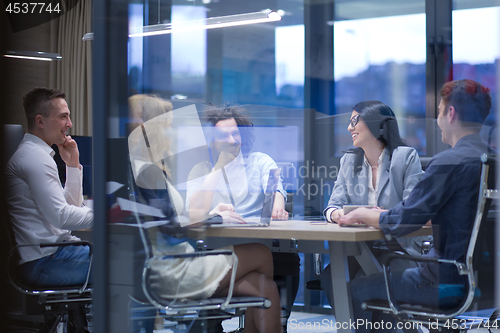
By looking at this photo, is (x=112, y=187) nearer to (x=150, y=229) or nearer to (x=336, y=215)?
(x=150, y=229)

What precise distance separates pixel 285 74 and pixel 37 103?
154 cm

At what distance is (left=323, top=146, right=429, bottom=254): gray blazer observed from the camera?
2122 mm

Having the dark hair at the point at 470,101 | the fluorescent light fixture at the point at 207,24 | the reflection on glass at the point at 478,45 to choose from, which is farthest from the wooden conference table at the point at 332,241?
the fluorescent light fixture at the point at 207,24

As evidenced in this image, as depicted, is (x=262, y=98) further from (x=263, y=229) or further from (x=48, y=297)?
(x=48, y=297)

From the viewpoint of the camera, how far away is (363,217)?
209cm

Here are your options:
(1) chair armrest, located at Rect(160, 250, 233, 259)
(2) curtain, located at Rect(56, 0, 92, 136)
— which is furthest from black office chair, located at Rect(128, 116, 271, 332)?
(2) curtain, located at Rect(56, 0, 92, 136)

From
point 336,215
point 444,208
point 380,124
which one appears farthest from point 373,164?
point 444,208

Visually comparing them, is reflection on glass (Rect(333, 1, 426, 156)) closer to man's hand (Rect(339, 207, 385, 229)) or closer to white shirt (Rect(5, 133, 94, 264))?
man's hand (Rect(339, 207, 385, 229))

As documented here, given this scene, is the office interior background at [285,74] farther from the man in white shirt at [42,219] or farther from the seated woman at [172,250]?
the man in white shirt at [42,219]

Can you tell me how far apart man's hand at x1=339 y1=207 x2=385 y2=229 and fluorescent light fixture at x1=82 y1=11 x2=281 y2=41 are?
1.13m

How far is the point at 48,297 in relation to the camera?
2467mm

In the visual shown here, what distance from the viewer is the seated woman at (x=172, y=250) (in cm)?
178

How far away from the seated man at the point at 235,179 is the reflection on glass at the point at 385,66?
0.58m

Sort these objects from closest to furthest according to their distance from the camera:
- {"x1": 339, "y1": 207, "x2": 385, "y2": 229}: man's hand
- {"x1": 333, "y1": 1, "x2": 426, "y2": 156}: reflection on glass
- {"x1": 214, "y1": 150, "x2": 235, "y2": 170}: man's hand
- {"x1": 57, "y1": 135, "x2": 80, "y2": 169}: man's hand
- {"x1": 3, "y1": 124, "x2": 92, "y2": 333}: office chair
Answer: {"x1": 339, "y1": 207, "x2": 385, "y2": 229}: man's hand < {"x1": 214, "y1": 150, "x2": 235, "y2": 170}: man's hand < {"x1": 3, "y1": 124, "x2": 92, "y2": 333}: office chair < {"x1": 333, "y1": 1, "x2": 426, "y2": 156}: reflection on glass < {"x1": 57, "y1": 135, "x2": 80, "y2": 169}: man's hand
